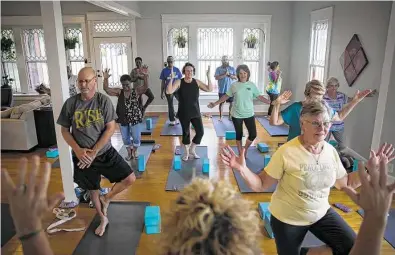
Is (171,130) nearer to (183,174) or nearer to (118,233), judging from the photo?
(183,174)

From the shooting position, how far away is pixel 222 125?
7828 millimetres

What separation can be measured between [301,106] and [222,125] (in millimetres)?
4420

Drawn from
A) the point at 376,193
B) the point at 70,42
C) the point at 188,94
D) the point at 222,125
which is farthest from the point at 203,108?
the point at 376,193

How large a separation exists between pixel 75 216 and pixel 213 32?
6.50 m

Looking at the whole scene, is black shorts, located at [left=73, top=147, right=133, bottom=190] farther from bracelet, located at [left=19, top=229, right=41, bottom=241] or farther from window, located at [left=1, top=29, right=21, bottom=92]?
window, located at [left=1, top=29, right=21, bottom=92]

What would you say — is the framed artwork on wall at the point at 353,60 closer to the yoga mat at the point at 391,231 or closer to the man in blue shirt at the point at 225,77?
the yoga mat at the point at 391,231

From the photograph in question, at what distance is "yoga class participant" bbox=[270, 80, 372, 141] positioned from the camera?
3.17m

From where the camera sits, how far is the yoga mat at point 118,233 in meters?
3.13

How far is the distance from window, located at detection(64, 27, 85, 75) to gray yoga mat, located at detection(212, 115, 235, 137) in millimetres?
4129

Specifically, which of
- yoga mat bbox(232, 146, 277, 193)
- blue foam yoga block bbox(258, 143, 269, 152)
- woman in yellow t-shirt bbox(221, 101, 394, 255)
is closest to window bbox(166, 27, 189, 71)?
yoga mat bbox(232, 146, 277, 193)

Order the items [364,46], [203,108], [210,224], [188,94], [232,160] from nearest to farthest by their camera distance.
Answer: [210,224]
[232,160]
[188,94]
[364,46]
[203,108]

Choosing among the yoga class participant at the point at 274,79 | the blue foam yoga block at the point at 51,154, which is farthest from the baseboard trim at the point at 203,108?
the blue foam yoga block at the point at 51,154

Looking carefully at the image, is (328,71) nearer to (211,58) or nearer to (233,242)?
(211,58)

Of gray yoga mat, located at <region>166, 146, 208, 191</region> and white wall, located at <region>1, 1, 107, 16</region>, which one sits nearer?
gray yoga mat, located at <region>166, 146, 208, 191</region>
